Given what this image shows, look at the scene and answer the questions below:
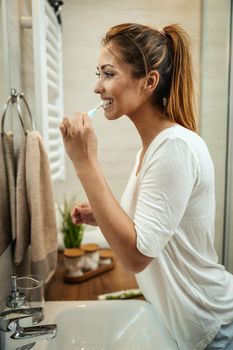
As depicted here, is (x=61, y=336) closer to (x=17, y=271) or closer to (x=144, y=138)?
(x=17, y=271)

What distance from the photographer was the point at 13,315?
26.2 inches

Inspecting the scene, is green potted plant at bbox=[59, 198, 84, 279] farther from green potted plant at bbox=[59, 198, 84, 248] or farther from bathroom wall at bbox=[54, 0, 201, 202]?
bathroom wall at bbox=[54, 0, 201, 202]

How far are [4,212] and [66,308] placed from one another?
35 cm

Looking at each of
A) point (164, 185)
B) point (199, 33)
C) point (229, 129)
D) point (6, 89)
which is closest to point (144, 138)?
point (164, 185)

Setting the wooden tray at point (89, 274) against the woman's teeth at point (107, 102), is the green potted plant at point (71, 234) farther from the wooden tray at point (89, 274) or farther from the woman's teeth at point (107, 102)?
the woman's teeth at point (107, 102)

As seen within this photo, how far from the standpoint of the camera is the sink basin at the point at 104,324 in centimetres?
90

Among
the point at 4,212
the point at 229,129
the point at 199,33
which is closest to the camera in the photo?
the point at 4,212

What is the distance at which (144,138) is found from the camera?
829 mm

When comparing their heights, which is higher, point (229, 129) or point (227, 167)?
point (229, 129)

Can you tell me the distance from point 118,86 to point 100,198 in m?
0.27

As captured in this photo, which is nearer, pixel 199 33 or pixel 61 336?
pixel 61 336

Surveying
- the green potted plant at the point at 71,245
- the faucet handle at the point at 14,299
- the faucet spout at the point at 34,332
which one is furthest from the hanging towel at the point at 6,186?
the green potted plant at the point at 71,245

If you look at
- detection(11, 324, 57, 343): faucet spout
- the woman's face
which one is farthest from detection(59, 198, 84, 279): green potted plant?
the woman's face

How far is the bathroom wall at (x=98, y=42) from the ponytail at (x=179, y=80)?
0.77 m
